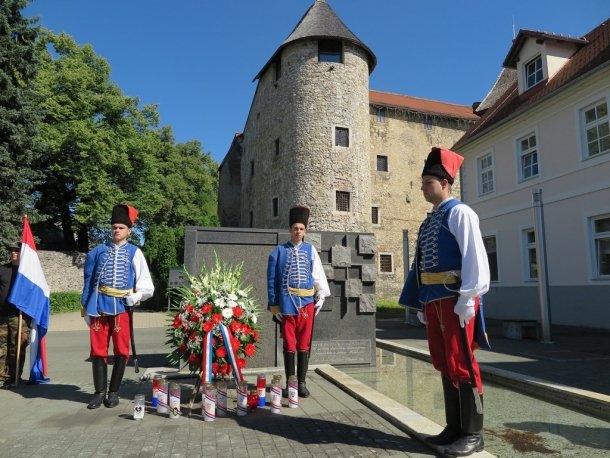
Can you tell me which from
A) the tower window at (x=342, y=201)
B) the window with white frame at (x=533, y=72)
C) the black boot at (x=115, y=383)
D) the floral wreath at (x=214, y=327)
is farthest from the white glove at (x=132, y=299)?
the tower window at (x=342, y=201)

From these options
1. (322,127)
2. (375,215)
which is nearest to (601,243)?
(322,127)

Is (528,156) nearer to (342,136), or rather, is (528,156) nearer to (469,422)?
(469,422)

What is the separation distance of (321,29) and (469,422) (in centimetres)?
3194

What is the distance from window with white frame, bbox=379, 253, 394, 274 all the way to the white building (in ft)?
58.2

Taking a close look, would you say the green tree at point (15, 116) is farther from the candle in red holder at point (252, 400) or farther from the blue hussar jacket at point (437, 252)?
the blue hussar jacket at point (437, 252)

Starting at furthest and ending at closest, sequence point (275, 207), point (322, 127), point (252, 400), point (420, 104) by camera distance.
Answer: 1. point (420, 104)
2. point (275, 207)
3. point (322, 127)
4. point (252, 400)

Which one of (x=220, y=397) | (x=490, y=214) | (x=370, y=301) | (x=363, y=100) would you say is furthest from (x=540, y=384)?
(x=363, y=100)

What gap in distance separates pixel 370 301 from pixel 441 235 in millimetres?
4234

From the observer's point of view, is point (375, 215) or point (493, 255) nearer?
point (493, 255)

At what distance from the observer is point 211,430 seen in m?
4.37

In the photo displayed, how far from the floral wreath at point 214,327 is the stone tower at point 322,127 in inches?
1003

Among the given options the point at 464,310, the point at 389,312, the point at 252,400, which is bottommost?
the point at 252,400

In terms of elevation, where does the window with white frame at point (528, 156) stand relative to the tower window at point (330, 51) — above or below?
below

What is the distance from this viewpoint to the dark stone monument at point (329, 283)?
297 inches
